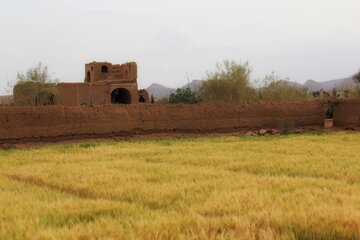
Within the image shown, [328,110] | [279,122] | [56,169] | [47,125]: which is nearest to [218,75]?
[328,110]

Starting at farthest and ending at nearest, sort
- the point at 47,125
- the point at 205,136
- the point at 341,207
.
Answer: the point at 205,136
the point at 47,125
the point at 341,207

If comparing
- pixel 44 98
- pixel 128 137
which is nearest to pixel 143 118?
pixel 128 137

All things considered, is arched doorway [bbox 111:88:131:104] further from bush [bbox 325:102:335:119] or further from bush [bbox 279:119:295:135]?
bush [bbox 279:119:295:135]

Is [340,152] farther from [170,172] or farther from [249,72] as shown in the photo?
[249,72]

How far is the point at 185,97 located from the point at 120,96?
39.9 ft

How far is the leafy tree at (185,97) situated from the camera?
40025 mm

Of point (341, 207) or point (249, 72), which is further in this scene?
point (249, 72)

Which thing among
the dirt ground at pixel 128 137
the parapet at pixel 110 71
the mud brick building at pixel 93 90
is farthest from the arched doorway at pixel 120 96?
Answer: the dirt ground at pixel 128 137

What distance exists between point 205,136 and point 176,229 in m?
18.7

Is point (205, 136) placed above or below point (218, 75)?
below

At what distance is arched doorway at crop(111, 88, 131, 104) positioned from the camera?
160ft

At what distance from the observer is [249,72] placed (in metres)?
42.0

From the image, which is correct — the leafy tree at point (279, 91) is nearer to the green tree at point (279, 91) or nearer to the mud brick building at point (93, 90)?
the green tree at point (279, 91)

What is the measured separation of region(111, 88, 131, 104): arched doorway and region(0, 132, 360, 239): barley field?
3329cm
